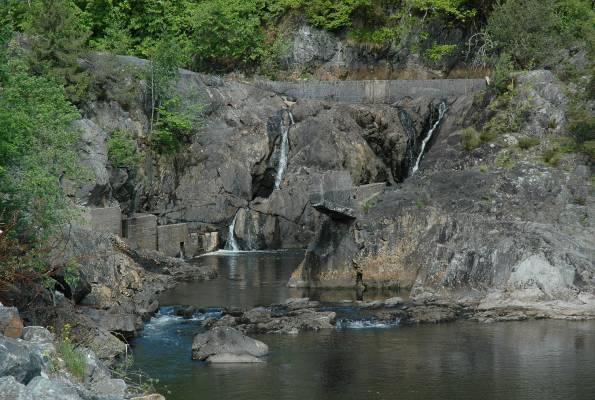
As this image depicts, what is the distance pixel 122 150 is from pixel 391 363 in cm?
2623

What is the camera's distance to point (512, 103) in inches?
1923

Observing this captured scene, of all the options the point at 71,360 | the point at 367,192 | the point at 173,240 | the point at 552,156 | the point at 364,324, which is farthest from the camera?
the point at 173,240

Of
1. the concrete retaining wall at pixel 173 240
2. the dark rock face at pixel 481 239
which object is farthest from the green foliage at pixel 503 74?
the concrete retaining wall at pixel 173 240

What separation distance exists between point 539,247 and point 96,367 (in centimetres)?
2066

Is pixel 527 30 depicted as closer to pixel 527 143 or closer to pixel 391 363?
pixel 527 143

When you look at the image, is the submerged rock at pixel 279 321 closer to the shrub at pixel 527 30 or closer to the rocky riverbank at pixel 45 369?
the rocky riverbank at pixel 45 369

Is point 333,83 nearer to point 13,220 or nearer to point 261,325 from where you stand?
point 261,325

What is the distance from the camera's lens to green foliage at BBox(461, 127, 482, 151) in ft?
154

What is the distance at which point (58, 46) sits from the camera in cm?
5044

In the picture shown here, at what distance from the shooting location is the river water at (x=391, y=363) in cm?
2491

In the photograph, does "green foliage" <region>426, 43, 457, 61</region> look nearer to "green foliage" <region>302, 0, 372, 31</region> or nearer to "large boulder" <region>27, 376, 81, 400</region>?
"green foliage" <region>302, 0, 372, 31</region>

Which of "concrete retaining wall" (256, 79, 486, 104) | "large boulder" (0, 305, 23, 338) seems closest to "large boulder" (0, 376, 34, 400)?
"large boulder" (0, 305, 23, 338)

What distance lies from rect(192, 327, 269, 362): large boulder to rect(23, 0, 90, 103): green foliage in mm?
24280

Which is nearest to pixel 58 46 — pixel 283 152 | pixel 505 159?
pixel 283 152
